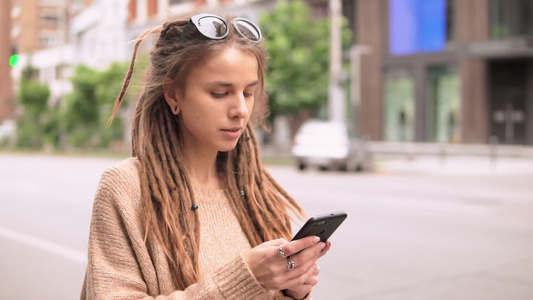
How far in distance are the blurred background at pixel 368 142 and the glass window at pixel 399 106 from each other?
93mm

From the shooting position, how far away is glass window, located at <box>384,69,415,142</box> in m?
38.5

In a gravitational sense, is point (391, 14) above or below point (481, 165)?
above

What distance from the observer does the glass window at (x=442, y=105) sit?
36.4 meters

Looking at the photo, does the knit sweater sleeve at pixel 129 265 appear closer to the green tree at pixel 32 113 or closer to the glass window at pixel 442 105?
the glass window at pixel 442 105

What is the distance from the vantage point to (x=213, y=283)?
1.79 metres

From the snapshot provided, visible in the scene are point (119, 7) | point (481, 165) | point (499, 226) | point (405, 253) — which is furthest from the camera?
point (119, 7)

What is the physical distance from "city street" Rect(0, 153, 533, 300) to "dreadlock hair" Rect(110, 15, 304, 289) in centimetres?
384

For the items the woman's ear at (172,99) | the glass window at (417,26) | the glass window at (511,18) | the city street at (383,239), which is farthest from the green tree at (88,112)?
the woman's ear at (172,99)

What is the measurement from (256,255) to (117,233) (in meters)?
0.37

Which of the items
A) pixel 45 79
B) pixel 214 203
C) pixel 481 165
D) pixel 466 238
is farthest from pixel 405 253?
pixel 45 79

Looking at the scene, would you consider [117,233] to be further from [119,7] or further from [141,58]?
[119,7]

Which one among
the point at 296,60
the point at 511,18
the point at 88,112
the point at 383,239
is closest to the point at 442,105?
the point at 511,18

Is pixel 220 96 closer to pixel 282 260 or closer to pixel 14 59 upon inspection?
Answer: pixel 282 260

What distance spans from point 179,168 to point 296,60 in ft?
86.0
